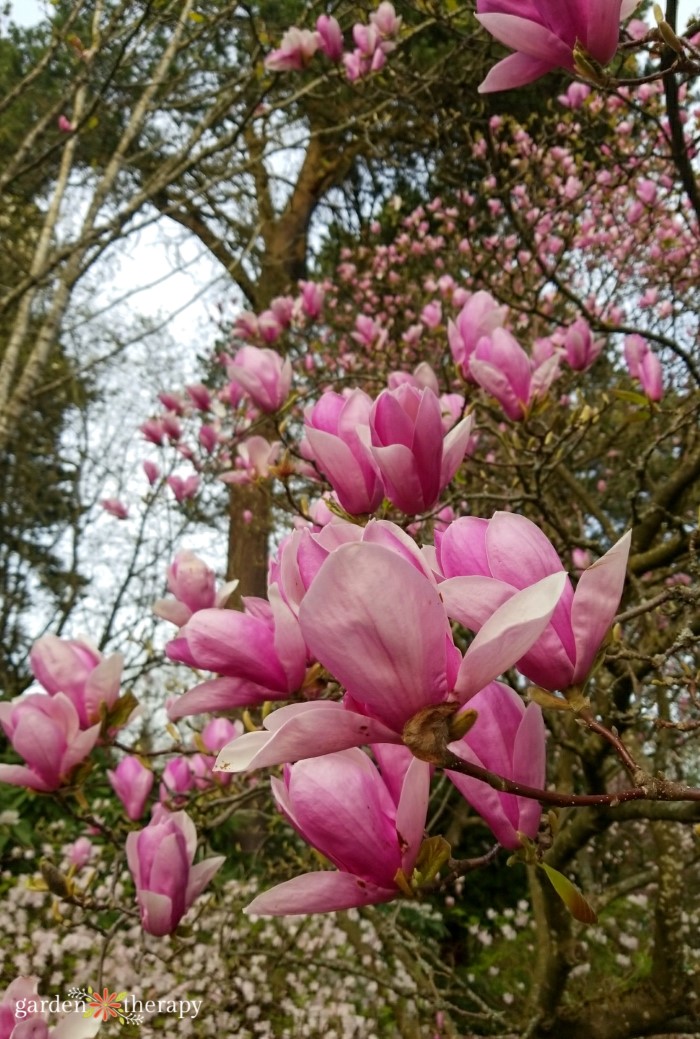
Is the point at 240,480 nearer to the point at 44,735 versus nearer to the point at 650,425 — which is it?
the point at 44,735

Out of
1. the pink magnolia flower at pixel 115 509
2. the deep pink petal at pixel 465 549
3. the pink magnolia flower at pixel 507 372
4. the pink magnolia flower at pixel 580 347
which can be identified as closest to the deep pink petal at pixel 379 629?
the deep pink petal at pixel 465 549

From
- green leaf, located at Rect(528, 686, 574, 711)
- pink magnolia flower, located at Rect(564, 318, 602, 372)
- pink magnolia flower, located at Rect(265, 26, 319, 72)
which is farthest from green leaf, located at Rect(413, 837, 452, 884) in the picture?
pink magnolia flower, located at Rect(265, 26, 319, 72)

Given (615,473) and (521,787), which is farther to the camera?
(615,473)

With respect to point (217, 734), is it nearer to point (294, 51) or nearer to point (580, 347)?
point (580, 347)

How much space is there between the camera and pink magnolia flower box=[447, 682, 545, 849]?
0.54m

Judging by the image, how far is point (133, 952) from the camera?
12.2 feet

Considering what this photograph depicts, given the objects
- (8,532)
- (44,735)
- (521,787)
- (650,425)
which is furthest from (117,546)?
(521,787)

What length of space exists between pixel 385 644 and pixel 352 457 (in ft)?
1.59

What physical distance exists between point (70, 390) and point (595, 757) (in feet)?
25.8

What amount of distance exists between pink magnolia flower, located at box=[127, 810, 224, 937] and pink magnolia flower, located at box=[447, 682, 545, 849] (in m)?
0.60

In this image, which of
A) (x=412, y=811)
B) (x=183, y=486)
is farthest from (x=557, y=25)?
(x=183, y=486)

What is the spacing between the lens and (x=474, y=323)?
4.52 ft

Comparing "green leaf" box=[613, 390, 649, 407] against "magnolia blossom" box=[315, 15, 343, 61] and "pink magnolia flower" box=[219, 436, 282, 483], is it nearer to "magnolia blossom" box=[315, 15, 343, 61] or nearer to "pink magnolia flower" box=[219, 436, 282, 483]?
"pink magnolia flower" box=[219, 436, 282, 483]

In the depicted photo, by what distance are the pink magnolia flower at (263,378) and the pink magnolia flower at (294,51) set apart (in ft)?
5.60
